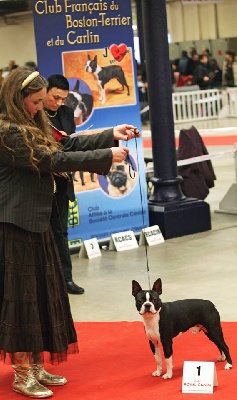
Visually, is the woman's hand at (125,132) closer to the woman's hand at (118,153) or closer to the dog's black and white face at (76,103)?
the woman's hand at (118,153)

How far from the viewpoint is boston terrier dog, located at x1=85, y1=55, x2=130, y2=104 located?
7.81 meters

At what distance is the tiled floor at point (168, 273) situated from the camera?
605 centimetres

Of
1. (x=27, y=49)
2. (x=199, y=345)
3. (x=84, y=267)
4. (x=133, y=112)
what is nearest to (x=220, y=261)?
(x=84, y=267)

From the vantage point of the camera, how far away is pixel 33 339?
4273mm

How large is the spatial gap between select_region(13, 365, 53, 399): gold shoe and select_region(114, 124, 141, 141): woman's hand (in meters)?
1.19

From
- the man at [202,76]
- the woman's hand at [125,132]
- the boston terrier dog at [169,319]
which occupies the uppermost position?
the woman's hand at [125,132]

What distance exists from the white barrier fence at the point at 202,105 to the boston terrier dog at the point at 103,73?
1440 cm

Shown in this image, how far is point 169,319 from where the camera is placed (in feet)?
14.2

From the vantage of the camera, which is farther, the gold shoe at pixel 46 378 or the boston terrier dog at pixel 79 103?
the boston terrier dog at pixel 79 103

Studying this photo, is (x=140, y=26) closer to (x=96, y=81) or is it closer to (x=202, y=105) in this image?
(x=202, y=105)

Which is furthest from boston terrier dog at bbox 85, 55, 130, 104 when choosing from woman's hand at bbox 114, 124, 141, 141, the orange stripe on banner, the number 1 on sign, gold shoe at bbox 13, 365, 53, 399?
the orange stripe on banner

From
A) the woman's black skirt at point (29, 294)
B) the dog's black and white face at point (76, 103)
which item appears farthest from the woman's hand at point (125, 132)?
the dog's black and white face at point (76, 103)

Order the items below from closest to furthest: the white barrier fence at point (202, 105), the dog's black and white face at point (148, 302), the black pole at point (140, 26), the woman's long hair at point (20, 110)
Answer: the woman's long hair at point (20, 110)
the dog's black and white face at point (148, 302)
the white barrier fence at point (202, 105)
the black pole at point (140, 26)

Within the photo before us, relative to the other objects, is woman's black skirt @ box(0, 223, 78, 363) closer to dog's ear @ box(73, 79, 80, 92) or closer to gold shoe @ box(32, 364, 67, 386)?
gold shoe @ box(32, 364, 67, 386)
